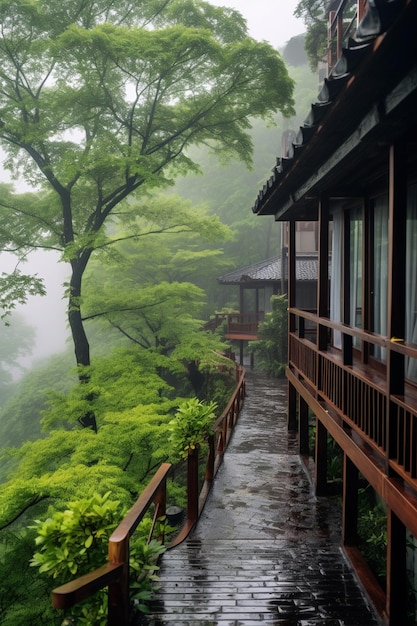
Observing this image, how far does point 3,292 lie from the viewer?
531 inches

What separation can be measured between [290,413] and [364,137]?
8552 mm

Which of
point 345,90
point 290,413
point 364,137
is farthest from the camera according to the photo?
point 290,413

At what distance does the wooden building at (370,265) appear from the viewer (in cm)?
322

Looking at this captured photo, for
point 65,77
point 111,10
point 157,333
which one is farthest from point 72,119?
point 157,333

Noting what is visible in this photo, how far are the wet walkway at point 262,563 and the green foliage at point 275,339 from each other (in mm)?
12372

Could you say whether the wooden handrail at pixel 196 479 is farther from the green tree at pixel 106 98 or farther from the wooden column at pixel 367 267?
the green tree at pixel 106 98

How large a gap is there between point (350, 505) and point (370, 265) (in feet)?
10.9

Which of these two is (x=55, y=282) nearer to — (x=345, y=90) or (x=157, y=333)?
(x=157, y=333)

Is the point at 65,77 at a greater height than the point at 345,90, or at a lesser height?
greater

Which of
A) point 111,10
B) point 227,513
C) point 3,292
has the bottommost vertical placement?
point 227,513

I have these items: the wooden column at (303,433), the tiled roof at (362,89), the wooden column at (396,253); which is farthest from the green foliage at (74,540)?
the wooden column at (303,433)

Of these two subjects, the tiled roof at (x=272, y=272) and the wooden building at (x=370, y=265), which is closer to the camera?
the wooden building at (x=370, y=265)

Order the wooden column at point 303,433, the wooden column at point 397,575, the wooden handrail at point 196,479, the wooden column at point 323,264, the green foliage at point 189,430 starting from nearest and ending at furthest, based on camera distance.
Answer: the wooden column at point 397,575
the wooden handrail at point 196,479
the green foliage at point 189,430
the wooden column at point 323,264
the wooden column at point 303,433

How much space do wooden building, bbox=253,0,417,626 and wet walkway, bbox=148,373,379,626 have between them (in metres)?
0.35
